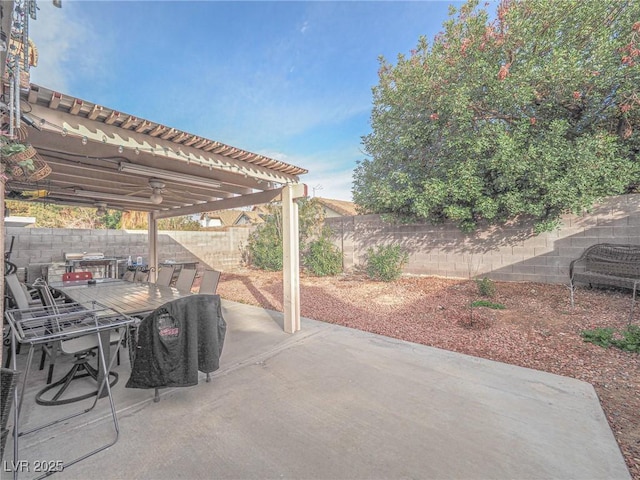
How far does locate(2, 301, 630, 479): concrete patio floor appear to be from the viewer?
1816 mm

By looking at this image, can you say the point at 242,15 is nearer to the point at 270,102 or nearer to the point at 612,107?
the point at 270,102

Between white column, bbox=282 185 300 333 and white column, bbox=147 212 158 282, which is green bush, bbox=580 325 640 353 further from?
white column, bbox=147 212 158 282

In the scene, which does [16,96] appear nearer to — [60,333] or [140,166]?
Result: [60,333]

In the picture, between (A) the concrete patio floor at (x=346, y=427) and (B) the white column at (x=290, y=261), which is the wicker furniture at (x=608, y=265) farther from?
(B) the white column at (x=290, y=261)

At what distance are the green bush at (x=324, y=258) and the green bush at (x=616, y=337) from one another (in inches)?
254

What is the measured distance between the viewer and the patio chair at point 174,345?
7.63 ft

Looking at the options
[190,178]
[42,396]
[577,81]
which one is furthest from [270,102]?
[42,396]

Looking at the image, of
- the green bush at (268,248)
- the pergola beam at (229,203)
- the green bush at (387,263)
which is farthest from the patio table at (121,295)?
the green bush at (268,248)

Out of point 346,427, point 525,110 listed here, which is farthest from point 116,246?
point 525,110

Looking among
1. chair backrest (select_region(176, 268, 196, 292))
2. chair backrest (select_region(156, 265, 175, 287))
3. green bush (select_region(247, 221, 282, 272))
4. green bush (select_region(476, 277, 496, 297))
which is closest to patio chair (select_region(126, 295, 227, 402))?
chair backrest (select_region(176, 268, 196, 292))

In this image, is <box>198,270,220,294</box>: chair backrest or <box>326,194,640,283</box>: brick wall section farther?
<box>326,194,640,283</box>: brick wall section

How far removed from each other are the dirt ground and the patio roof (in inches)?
103

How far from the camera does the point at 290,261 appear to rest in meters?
4.36

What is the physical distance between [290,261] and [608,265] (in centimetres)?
606
